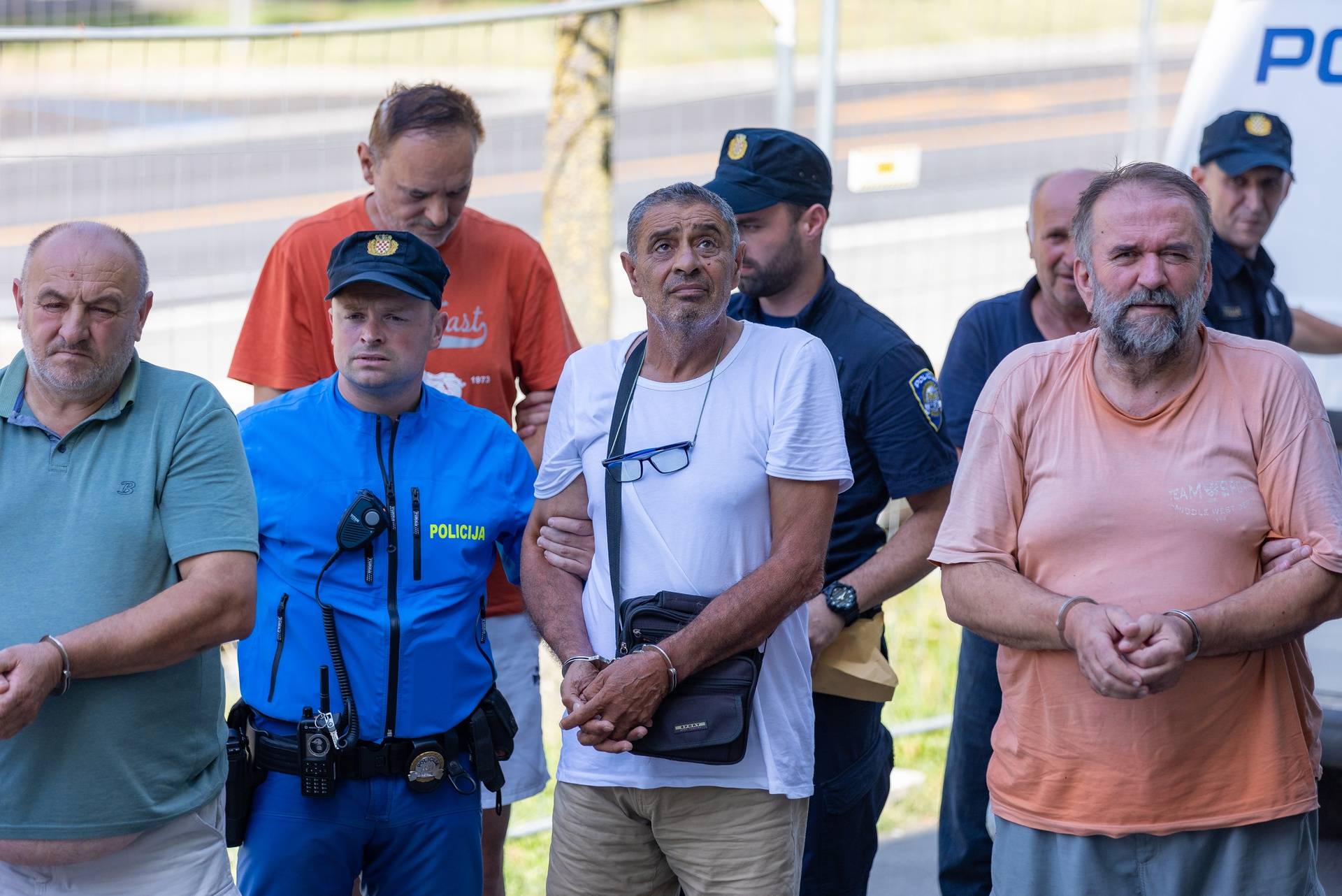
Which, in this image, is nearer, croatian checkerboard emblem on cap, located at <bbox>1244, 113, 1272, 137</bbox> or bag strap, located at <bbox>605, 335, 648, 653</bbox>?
bag strap, located at <bbox>605, 335, 648, 653</bbox>

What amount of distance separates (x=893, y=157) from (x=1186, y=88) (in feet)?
3.56

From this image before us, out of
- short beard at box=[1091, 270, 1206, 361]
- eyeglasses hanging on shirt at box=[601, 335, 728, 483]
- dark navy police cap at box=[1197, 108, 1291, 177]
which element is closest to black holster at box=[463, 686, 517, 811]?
eyeglasses hanging on shirt at box=[601, 335, 728, 483]

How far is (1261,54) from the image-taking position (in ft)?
17.1

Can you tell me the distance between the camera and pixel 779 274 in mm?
3770

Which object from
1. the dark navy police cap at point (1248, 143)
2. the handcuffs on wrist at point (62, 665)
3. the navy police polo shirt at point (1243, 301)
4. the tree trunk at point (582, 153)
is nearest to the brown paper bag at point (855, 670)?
the navy police polo shirt at point (1243, 301)

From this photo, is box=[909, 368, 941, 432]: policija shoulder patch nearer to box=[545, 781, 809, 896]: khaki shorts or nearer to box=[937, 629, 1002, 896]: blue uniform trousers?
box=[937, 629, 1002, 896]: blue uniform trousers

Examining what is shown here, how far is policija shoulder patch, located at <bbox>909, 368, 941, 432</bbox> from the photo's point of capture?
11.9 ft

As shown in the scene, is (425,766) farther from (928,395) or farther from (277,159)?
(277,159)

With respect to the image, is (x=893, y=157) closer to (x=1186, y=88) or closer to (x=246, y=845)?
(x=1186, y=88)

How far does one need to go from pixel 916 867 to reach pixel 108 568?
3175 millimetres

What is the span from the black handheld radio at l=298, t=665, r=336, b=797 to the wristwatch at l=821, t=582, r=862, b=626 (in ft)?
3.82

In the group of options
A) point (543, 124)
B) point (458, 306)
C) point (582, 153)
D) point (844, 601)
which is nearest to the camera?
point (844, 601)

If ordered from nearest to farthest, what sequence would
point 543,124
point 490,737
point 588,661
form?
point 588,661 → point 490,737 → point 543,124

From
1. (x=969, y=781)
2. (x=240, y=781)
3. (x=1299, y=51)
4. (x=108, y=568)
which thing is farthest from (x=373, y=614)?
(x=1299, y=51)
